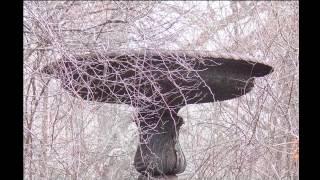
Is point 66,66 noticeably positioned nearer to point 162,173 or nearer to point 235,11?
point 162,173

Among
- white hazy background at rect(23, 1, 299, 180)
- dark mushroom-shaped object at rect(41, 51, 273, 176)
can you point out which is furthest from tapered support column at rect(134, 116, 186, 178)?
white hazy background at rect(23, 1, 299, 180)

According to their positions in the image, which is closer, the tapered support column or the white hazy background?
Result: the tapered support column

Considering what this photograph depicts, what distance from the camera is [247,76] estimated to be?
296 cm

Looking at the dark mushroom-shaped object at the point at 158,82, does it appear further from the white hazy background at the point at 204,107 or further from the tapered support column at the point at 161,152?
the white hazy background at the point at 204,107

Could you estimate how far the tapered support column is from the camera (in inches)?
123

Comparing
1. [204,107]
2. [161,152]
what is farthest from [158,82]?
[204,107]

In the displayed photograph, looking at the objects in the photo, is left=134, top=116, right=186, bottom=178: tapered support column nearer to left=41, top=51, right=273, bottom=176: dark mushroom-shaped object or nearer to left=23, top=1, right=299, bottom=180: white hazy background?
left=41, top=51, right=273, bottom=176: dark mushroom-shaped object

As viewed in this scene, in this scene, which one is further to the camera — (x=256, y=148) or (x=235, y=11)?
(x=235, y=11)

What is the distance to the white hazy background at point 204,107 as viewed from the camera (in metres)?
4.00

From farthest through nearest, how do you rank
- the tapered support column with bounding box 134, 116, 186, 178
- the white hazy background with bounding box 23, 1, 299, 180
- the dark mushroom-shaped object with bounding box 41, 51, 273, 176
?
the white hazy background with bounding box 23, 1, 299, 180, the tapered support column with bounding box 134, 116, 186, 178, the dark mushroom-shaped object with bounding box 41, 51, 273, 176

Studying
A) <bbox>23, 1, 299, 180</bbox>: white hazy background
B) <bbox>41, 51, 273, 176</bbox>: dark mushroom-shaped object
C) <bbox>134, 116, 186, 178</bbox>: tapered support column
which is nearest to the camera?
<bbox>41, 51, 273, 176</bbox>: dark mushroom-shaped object

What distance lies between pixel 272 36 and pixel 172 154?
2550 millimetres
